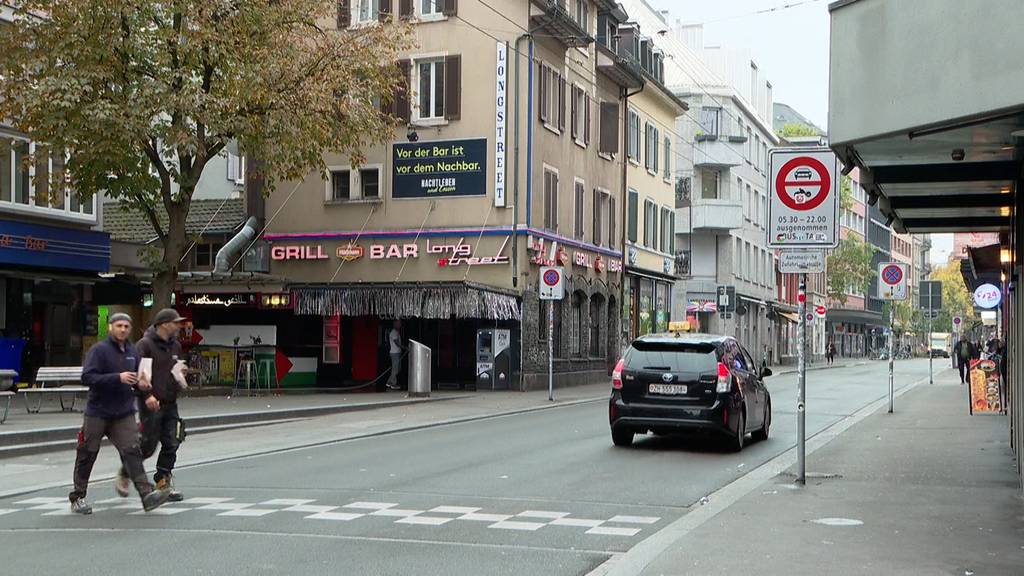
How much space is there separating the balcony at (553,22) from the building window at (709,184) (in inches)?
1179

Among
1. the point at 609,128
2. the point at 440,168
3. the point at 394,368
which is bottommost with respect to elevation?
the point at 394,368

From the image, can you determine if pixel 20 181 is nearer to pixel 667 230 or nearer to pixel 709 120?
pixel 667 230

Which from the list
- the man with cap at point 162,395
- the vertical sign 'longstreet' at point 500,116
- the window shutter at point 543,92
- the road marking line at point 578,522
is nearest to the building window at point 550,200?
the window shutter at point 543,92

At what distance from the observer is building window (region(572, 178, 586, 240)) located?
39.8 metres

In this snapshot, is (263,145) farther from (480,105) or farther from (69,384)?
(480,105)

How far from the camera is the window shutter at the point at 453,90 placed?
34.8 m

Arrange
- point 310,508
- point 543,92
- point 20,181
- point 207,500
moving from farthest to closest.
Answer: point 543,92 < point 20,181 < point 207,500 < point 310,508

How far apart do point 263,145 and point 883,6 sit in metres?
18.3

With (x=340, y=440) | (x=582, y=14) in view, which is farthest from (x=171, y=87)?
(x=582, y=14)

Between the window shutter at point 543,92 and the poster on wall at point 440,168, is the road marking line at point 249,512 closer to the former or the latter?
the poster on wall at point 440,168

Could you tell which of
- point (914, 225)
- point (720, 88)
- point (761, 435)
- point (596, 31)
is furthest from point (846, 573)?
point (720, 88)

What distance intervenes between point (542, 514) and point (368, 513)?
153cm

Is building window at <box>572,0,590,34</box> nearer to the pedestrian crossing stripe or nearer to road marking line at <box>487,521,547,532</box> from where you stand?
the pedestrian crossing stripe

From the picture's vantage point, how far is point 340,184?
3662 centimetres
